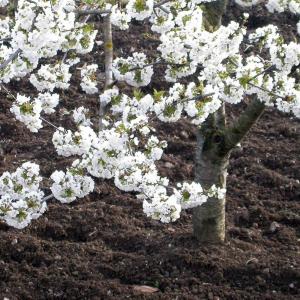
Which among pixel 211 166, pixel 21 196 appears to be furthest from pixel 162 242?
pixel 21 196

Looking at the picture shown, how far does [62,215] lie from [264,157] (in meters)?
2.10

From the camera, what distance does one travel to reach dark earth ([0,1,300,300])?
4.16 m

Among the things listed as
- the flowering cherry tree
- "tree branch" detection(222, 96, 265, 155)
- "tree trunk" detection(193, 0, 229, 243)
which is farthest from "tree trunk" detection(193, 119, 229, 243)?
the flowering cherry tree

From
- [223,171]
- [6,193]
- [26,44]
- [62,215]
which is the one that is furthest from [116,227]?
[26,44]

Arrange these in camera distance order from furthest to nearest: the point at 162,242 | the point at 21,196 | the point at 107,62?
1. the point at 162,242
2. the point at 107,62
3. the point at 21,196

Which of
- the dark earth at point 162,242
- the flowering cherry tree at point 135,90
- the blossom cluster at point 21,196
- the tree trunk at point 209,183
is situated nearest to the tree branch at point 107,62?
the flowering cherry tree at point 135,90

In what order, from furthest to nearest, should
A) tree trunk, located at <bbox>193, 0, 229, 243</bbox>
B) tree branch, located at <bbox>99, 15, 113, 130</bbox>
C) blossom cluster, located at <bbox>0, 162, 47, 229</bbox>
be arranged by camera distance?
1. tree trunk, located at <bbox>193, 0, 229, 243</bbox>
2. tree branch, located at <bbox>99, 15, 113, 130</bbox>
3. blossom cluster, located at <bbox>0, 162, 47, 229</bbox>

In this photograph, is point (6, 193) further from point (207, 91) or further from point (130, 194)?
point (130, 194)

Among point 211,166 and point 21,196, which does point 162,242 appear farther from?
point 21,196

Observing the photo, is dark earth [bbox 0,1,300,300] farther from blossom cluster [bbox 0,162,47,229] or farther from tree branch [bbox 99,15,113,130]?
blossom cluster [bbox 0,162,47,229]

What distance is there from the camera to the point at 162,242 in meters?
4.62

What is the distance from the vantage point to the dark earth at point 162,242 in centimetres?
416

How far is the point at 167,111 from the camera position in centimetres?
330

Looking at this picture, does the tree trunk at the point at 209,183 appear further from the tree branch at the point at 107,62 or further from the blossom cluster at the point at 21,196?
the blossom cluster at the point at 21,196
